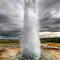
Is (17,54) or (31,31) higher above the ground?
(31,31)

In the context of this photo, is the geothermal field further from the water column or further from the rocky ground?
the water column

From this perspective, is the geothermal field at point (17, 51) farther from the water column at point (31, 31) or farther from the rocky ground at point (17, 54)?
the water column at point (31, 31)

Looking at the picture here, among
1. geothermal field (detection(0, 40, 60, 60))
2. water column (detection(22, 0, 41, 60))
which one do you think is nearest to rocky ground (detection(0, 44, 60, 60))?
geothermal field (detection(0, 40, 60, 60))

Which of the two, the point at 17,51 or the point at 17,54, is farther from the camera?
the point at 17,51

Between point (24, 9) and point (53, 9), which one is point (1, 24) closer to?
point (24, 9)

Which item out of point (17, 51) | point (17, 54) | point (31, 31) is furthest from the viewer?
point (31, 31)

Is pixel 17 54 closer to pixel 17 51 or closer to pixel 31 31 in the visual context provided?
pixel 17 51

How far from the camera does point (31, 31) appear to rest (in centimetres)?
700

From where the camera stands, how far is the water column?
21.7 feet

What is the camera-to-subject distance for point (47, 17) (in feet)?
24.9

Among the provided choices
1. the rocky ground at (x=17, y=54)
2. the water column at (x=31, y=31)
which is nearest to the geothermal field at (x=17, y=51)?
the rocky ground at (x=17, y=54)

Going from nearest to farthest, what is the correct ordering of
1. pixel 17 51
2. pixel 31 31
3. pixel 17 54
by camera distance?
pixel 17 54 < pixel 17 51 < pixel 31 31

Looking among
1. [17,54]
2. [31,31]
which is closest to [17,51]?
[17,54]

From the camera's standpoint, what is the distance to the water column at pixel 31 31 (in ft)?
21.7
